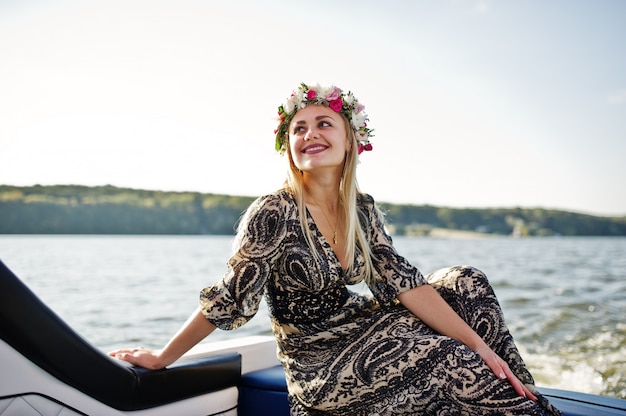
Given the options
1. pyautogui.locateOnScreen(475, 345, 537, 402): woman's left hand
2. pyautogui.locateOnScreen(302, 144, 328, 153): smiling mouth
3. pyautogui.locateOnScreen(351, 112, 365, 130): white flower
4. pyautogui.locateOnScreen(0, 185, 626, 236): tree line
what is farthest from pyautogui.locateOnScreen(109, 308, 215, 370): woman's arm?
pyautogui.locateOnScreen(0, 185, 626, 236): tree line

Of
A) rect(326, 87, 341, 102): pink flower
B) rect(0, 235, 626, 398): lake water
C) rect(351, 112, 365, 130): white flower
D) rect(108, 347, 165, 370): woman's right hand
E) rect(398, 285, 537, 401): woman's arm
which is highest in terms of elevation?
rect(326, 87, 341, 102): pink flower

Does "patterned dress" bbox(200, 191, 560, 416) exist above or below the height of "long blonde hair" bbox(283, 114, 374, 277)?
below

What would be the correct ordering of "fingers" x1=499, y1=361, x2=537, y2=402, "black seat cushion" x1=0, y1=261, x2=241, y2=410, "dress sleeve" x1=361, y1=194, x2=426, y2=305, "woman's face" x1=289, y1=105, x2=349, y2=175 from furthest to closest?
"woman's face" x1=289, y1=105, x2=349, y2=175, "dress sleeve" x1=361, y1=194, x2=426, y2=305, "fingers" x1=499, y1=361, x2=537, y2=402, "black seat cushion" x1=0, y1=261, x2=241, y2=410

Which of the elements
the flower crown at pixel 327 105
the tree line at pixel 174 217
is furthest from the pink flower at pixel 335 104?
the tree line at pixel 174 217

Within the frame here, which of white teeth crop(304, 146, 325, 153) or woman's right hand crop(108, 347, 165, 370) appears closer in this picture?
woman's right hand crop(108, 347, 165, 370)

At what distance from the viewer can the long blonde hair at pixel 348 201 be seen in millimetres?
1961

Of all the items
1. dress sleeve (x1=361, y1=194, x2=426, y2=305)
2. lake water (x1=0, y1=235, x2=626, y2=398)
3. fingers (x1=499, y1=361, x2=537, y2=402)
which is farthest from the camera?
lake water (x1=0, y1=235, x2=626, y2=398)

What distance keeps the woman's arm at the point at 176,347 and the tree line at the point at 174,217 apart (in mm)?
19622

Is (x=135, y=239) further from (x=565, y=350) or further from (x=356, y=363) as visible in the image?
(x=356, y=363)

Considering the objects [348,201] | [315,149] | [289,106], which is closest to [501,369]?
[348,201]

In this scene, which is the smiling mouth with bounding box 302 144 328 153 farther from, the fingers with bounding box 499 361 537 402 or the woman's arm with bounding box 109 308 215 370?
the fingers with bounding box 499 361 537 402

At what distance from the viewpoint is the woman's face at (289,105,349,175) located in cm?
206

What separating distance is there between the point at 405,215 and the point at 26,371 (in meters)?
30.1

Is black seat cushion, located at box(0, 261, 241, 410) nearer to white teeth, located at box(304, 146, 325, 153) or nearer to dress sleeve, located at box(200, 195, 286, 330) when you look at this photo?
dress sleeve, located at box(200, 195, 286, 330)
